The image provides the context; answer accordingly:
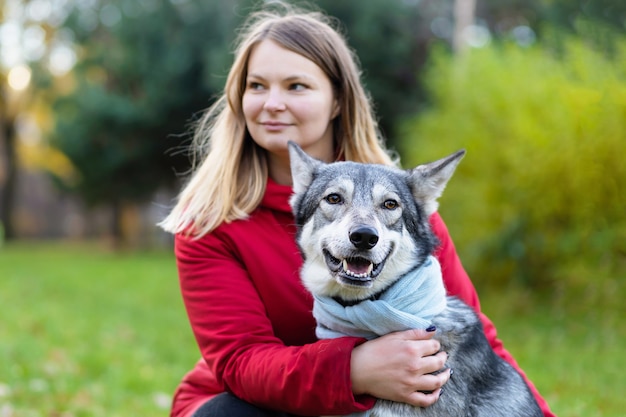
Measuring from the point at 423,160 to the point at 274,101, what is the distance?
7780 mm

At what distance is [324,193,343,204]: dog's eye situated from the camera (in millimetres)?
2777

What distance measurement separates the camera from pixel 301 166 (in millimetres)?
2945

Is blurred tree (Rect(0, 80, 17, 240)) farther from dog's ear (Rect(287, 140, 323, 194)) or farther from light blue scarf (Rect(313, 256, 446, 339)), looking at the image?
light blue scarf (Rect(313, 256, 446, 339))

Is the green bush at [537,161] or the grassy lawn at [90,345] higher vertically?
the green bush at [537,161]

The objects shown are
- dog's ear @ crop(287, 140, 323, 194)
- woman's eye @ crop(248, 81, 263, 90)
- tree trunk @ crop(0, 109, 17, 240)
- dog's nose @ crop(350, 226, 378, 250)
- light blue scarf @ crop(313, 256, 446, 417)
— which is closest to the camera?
dog's nose @ crop(350, 226, 378, 250)

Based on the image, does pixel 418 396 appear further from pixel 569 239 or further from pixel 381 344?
pixel 569 239

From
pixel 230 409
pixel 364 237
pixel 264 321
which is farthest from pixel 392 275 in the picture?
pixel 230 409

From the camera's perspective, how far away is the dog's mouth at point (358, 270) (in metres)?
2.53

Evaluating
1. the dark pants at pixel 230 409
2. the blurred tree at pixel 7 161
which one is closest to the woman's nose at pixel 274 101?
the dark pants at pixel 230 409

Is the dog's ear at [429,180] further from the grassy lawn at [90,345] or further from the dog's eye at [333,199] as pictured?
the grassy lawn at [90,345]

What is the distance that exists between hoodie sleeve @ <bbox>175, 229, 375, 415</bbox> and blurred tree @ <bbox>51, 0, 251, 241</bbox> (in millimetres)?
13847

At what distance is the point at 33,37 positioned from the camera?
74.4ft

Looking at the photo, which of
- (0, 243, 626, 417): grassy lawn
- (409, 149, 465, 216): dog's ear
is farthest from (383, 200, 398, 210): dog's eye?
(0, 243, 626, 417): grassy lawn

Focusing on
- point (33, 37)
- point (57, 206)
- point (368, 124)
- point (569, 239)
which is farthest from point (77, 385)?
point (57, 206)
